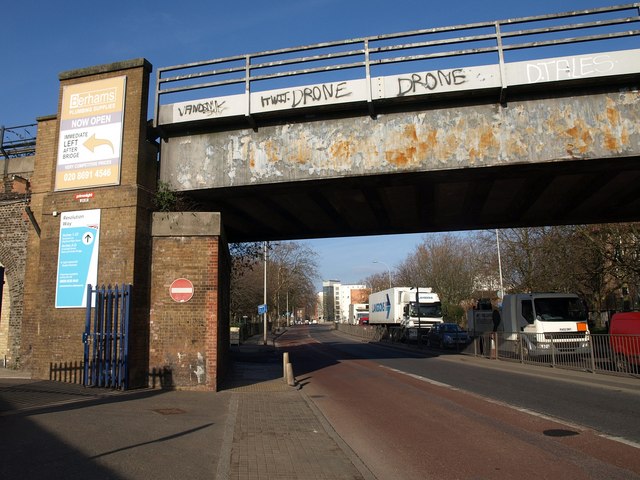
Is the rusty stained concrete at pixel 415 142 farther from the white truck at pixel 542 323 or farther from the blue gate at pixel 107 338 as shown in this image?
the white truck at pixel 542 323

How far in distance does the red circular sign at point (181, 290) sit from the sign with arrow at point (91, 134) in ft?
8.76

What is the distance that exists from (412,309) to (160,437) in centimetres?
3073

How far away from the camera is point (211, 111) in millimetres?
11594

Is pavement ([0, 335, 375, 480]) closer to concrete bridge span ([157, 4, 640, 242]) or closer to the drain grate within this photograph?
the drain grate

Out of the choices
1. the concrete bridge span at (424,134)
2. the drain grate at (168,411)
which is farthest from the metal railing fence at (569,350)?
the drain grate at (168,411)

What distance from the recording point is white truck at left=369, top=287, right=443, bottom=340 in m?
35.9

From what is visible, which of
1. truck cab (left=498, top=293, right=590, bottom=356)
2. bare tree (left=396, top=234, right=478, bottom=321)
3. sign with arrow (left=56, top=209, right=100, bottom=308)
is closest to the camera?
sign with arrow (left=56, top=209, right=100, bottom=308)

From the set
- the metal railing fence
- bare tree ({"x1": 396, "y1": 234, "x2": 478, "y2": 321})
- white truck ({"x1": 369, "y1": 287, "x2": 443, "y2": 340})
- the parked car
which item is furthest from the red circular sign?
bare tree ({"x1": 396, "y1": 234, "x2": 478, "y2": 321})

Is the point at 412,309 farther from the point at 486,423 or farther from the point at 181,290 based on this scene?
the point at 486,423

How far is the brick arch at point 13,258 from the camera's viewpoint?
15367 mm

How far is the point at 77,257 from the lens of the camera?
38.6 feet

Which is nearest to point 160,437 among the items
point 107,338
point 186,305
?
point 107,338

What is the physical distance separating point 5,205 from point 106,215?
6076 mm

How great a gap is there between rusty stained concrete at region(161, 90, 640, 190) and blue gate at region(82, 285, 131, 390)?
9.73 feet
